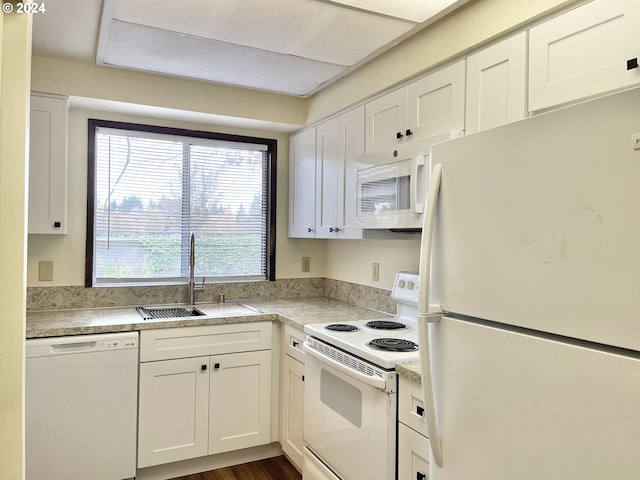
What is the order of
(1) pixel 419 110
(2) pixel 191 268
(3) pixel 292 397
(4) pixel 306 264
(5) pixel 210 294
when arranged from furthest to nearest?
(4) pixel 306 264
(5) pixel 210 294
(2) pixel 191 268
(3) pixel 292 397
(1) pixel 419 110

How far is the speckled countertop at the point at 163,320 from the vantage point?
2.35 metres

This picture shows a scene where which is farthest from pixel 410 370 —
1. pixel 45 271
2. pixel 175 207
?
pixel 45 271

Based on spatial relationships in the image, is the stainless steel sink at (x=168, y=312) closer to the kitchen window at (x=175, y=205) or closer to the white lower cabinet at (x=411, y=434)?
the kitchen window at (x=175, y=205)

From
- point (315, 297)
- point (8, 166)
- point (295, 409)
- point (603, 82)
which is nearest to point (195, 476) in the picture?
point (295, 409)

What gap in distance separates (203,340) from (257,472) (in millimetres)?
854

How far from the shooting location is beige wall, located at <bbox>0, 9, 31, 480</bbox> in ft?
3.43

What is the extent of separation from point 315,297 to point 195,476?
57.1 inches

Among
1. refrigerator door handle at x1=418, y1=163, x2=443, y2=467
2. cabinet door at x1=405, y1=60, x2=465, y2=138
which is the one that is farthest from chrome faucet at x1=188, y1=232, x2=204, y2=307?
refrigerator door handle at x1=418, y1=163, x2=443, y2=467

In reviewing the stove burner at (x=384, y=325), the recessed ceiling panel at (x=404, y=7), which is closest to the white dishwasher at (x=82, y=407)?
the stove burner at (x=384, y=325)

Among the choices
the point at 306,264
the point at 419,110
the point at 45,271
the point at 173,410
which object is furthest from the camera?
the point at 306,264

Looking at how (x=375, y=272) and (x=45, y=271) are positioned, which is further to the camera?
(x=375, y=272)

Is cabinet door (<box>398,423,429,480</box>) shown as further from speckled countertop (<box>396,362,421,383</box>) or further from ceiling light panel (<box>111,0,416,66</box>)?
ceiling light panel (<box>111,0,416,66</box>)

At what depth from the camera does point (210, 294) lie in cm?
324

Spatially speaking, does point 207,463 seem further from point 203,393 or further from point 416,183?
point 416,183
